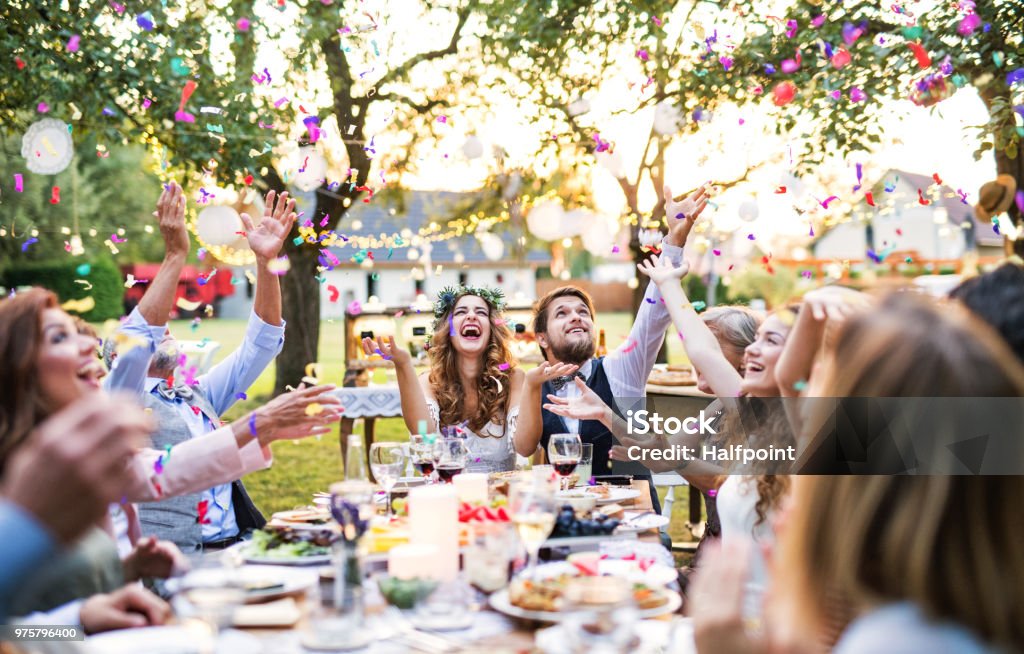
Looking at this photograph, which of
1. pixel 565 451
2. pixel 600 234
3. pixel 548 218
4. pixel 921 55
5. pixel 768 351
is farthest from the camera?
pixel 548 218

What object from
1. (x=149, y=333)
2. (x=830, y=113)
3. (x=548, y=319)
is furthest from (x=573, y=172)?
(x=149, y=333)

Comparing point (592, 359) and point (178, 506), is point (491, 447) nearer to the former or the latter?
point (592, 359)

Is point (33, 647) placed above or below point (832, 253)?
below

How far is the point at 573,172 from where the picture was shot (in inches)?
356

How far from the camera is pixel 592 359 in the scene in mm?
4391

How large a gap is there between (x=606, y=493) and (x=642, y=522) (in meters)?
0.45

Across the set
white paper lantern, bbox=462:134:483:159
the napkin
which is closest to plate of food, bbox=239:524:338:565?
the napkin

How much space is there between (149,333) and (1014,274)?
249 centimetres

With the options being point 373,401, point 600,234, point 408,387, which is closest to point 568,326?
point 408,387

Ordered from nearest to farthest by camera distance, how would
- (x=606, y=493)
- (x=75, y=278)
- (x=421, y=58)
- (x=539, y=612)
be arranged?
(x=539, y=612) < (x=606, y=493) < (x=421, y=58) < (x=75, y=278)

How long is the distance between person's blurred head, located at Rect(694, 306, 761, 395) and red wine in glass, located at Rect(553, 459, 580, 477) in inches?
29.3

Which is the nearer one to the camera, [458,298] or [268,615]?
[268,615]

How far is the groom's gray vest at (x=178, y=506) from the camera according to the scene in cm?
294

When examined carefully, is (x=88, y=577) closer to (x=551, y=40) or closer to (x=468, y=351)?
(x=468, y=351)
